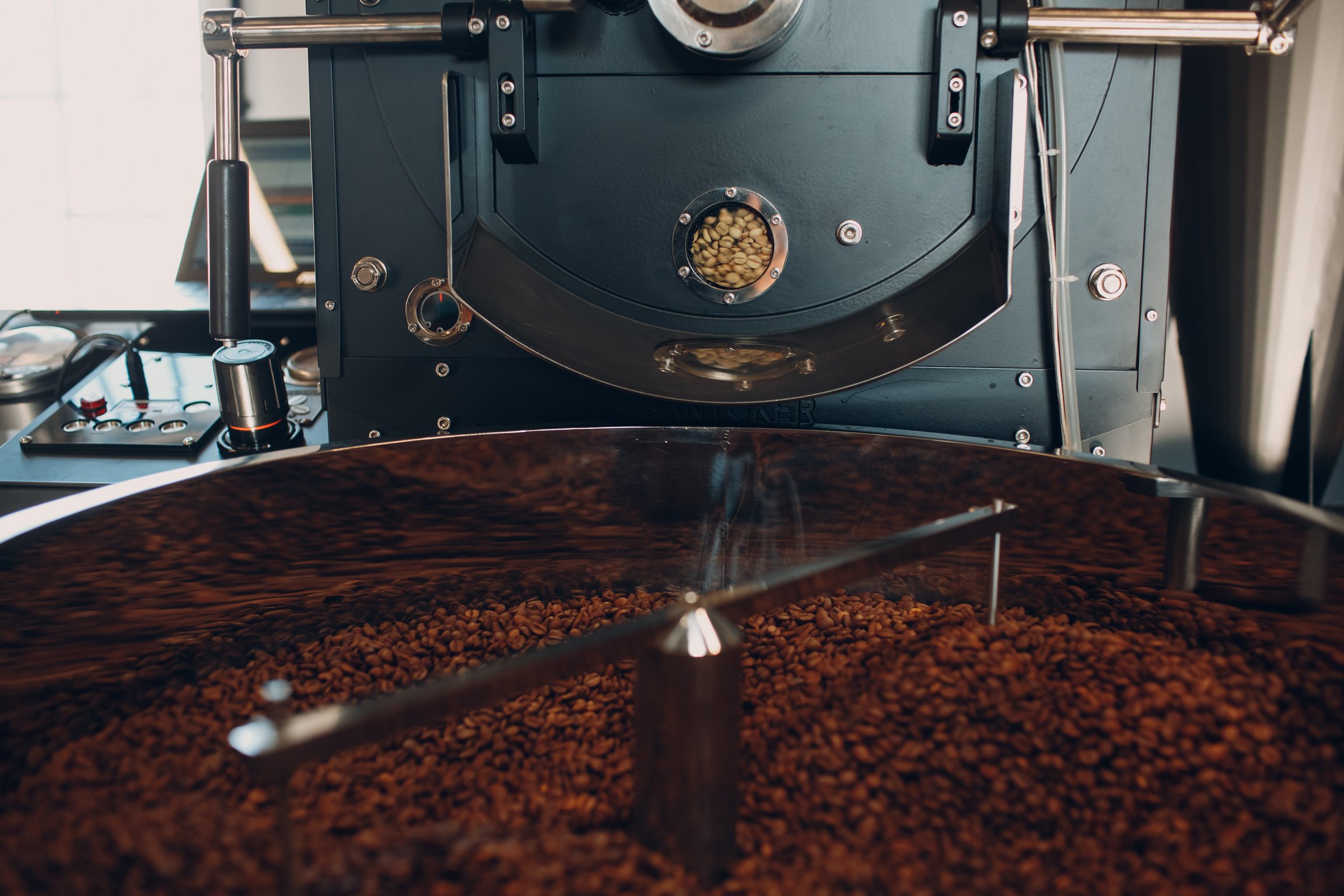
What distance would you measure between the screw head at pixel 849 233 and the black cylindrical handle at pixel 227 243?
19.9 inches

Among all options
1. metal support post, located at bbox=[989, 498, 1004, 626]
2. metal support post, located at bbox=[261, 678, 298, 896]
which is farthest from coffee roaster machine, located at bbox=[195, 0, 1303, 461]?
metal support post, located at bbox=[261, 678, 298, 896]

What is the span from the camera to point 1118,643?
68 cm

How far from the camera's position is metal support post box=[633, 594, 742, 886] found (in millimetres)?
485

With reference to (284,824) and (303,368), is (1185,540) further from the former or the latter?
(303,368)

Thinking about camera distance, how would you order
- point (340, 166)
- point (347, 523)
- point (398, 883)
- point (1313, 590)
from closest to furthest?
point (398, 883), point (1313, 590), point (347, 523), point (340, 166)

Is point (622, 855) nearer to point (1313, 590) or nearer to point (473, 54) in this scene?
point (1313, 590)

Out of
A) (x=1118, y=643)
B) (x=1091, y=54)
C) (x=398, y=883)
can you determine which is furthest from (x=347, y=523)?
(x=1091, y=54)

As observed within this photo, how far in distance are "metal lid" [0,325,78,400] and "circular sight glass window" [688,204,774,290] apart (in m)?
0.88

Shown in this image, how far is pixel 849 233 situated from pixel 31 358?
1029 millimetres

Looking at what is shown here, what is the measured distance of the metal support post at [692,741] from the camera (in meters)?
0.49

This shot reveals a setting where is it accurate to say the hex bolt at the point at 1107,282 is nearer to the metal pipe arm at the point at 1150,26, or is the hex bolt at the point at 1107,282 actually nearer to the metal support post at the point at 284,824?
the metal pipe arm at the point at 1150,26

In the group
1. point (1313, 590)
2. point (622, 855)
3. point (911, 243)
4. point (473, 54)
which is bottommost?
point (622, 855)

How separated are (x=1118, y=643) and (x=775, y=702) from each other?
25 centimetres

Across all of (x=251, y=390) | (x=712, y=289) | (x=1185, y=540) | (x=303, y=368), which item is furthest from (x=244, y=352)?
(x=1185, y=540)
